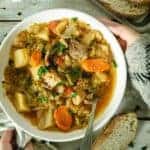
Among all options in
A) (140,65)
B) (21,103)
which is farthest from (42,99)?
(140,65)

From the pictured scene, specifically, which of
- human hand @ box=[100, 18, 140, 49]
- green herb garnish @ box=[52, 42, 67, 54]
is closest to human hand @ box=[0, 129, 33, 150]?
green herb garnish @ box=[52, 42, 67, 54]

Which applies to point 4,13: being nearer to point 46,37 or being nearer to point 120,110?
point 46,37

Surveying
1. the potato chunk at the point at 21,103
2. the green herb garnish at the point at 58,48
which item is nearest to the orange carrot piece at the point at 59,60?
the green herb garnish at the point at 58,48

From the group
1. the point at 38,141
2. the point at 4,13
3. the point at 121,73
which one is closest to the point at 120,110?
the point at 121,73

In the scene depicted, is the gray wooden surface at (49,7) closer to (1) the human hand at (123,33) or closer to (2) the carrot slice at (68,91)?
(1) the human hand at (123,33)

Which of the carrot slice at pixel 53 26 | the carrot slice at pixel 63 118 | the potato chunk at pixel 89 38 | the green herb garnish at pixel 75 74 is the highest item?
the carrot slice at pixel 53 26

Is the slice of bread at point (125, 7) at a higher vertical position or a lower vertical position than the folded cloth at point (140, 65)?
higher
